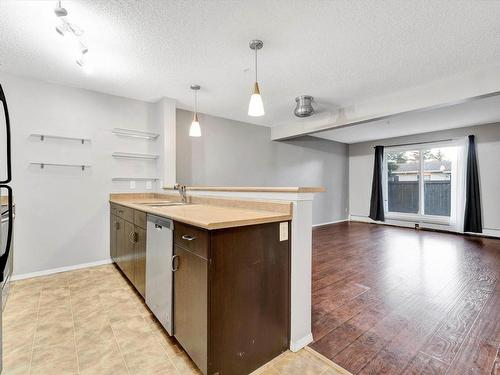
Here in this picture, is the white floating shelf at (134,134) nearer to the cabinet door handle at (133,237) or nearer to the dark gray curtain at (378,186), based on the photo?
the cabinet door handle at (133,237)

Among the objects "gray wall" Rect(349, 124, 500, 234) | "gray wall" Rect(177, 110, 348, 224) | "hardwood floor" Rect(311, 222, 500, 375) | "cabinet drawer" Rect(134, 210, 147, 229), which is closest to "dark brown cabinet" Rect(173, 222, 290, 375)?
"hardwood floor" Rect(311, 222, 500, 375)

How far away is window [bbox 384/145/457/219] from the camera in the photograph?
5820mm

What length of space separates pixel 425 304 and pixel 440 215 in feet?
15.4

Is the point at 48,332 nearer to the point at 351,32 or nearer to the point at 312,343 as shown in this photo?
the point at 312,343

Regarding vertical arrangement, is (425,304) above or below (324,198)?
below

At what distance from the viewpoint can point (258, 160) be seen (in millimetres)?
5352

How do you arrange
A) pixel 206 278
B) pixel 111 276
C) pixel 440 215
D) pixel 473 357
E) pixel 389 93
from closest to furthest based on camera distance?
pixel 206 278 < pixel 473 357 < pixel 111 276 < pixel 389 93 < pixel 440 215

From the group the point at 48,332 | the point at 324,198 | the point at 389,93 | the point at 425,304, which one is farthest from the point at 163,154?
the point at 324,198

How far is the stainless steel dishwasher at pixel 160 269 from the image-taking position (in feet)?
5.60

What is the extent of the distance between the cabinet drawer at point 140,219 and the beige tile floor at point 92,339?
0.74 meters

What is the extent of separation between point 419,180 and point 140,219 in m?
6.62

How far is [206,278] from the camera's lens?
1.29m

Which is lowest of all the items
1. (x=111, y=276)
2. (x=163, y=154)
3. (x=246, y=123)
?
(x=111, y=276)

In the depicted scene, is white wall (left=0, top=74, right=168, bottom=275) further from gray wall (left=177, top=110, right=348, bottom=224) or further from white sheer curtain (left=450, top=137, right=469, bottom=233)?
white sheer curtain (left=450, top=137, right=469, bottom=233)
